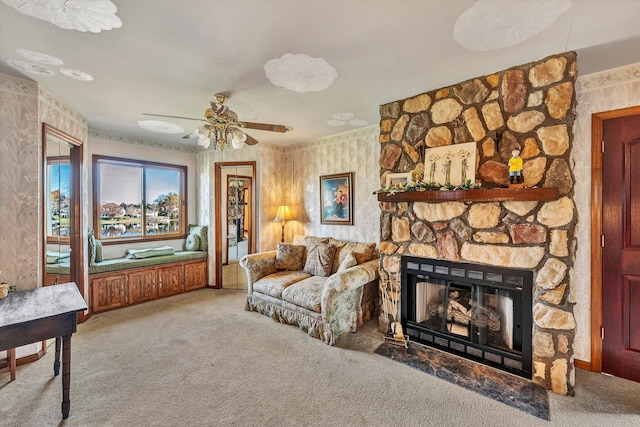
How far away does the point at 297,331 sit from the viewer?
3.15 meters

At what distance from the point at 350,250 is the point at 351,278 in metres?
0.84

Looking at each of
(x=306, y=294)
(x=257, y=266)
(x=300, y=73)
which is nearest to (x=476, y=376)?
(x=306, y=294)

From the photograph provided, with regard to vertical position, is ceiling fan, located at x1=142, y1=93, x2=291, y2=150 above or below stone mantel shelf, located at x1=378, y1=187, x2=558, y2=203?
above

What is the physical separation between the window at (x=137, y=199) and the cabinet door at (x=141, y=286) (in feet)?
2.63

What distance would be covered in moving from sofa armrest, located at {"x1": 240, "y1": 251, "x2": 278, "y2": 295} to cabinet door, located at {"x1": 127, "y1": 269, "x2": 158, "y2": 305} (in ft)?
5.24

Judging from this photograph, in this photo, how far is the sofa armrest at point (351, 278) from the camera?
2.81m

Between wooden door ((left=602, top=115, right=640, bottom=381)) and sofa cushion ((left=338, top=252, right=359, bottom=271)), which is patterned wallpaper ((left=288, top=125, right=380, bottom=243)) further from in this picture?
wooden door ((left=602, top=115, right=640, bottom=381))

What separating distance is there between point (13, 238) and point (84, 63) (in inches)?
68.3

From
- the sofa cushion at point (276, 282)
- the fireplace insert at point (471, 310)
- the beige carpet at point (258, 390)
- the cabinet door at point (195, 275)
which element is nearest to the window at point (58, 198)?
the beige carpet at point (258, 390)

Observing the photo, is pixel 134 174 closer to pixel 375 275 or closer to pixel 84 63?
pixel 84 63

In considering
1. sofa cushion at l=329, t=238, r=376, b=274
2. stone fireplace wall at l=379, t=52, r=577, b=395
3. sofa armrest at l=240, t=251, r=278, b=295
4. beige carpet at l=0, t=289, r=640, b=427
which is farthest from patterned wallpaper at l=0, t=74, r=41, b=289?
stone fireplace wall at l=379, t=52, r=577, b=395

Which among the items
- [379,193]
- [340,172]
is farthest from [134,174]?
[379,193]

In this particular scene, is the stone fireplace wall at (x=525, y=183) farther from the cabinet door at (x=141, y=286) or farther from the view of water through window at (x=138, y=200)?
the view of water through window at (x=138, y=200)

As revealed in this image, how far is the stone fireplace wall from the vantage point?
2.06 metres
